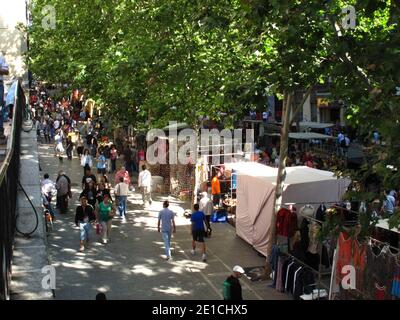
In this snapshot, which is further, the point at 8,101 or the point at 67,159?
the point at 67,159

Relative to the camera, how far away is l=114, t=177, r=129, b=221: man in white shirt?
60.0 feet

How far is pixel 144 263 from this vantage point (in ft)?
46.6

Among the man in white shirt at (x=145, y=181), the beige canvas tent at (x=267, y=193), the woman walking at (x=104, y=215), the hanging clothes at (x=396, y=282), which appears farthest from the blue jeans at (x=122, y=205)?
the hanging clothes at (x=396, y=282)

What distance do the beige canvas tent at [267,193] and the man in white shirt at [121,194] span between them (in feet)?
12.5

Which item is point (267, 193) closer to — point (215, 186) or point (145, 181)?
point (215, 186)

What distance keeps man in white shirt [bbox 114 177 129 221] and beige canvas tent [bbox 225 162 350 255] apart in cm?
381

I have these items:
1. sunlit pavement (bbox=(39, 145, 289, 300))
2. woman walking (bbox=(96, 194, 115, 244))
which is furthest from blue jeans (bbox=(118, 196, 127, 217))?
woman walking (bbox=(96, 194, 115, 244))

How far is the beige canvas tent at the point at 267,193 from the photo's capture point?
1483cm

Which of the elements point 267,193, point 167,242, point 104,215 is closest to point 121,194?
point 104,215

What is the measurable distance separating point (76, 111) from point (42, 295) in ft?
138

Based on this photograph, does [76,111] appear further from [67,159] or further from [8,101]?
[8,101]

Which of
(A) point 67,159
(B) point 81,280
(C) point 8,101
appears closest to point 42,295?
(B) point 81,280

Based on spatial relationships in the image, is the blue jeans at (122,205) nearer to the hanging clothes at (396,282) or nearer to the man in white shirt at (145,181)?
the man in white shirt at (145,181)

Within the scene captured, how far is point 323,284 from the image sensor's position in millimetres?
12117
